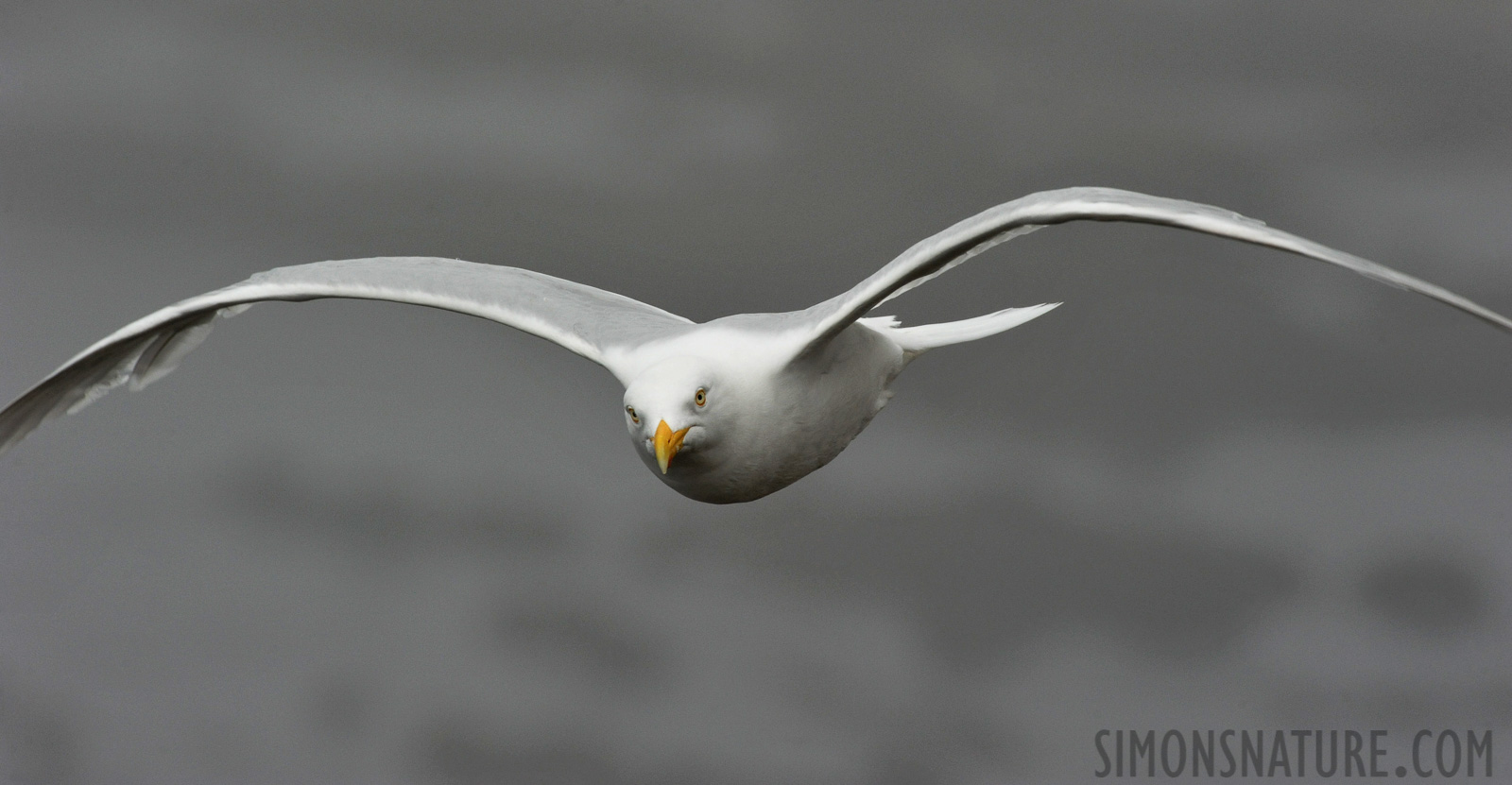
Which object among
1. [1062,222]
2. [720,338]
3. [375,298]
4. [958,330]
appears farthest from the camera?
[958,330]

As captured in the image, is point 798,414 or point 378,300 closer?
point 798,414

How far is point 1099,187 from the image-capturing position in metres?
8.10

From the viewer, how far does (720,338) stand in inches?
355

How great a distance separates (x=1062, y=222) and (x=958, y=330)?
2.82m

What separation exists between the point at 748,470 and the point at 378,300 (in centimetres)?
291

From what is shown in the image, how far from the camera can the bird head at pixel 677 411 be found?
8.35m

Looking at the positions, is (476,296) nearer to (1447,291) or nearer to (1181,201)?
(1181,201)

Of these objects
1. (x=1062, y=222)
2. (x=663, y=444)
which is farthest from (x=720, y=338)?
(x=1062, y=222)

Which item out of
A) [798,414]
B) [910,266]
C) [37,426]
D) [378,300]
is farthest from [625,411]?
[37,426]

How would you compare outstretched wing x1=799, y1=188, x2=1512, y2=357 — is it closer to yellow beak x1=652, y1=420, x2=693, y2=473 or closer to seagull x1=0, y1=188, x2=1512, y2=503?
seagull x1=0, y1=188, x2=1512, y2=503

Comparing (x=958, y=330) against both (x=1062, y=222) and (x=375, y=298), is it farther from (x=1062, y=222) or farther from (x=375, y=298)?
A: (x=375, y=298)

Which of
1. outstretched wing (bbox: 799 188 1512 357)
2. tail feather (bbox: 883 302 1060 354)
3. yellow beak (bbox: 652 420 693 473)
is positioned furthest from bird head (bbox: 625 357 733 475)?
tail feather (bbox: 883 302 1060 354)

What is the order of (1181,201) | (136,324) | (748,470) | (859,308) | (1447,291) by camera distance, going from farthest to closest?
(136,324)
(748,470)
(859,308)
(1181,201)
(1447,291)

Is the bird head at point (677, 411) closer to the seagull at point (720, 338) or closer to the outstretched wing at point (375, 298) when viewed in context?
the seagull at point (720, 338)
